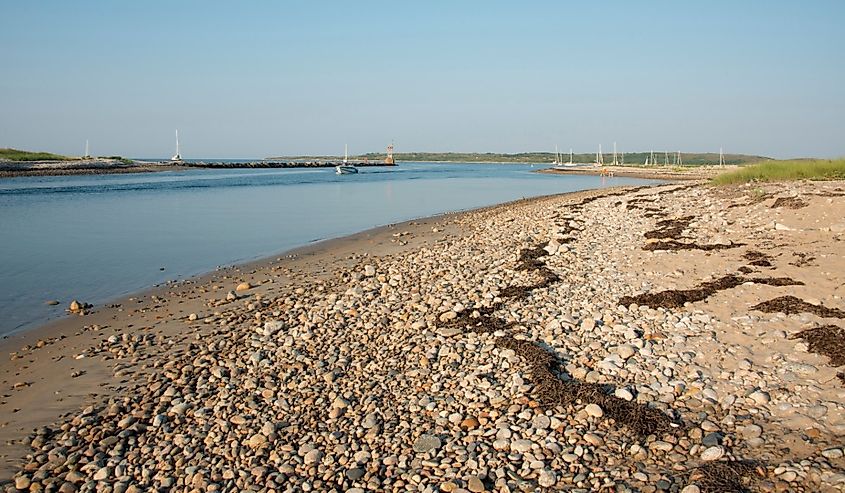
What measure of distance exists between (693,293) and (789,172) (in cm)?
2365

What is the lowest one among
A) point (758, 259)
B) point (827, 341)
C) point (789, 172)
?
point (827, 341)

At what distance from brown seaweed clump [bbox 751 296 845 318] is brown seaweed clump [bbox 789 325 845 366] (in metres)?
0.73

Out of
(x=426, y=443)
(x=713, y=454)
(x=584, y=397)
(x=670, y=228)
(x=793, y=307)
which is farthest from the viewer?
(x=670, y=228)

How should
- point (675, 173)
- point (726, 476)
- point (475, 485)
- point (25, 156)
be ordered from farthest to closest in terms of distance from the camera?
point (25, 156) < point (675, 173) < point (475, 485) < point (726, 476)

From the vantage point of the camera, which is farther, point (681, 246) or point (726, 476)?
point (681, 246)

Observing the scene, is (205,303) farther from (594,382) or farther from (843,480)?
(843,480)

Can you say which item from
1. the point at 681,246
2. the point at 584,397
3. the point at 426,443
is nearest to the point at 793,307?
the point at 584,397

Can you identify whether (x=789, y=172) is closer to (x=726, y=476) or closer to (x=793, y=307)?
(x=793, y=307)

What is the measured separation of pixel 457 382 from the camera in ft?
24.8

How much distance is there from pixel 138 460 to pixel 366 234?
58.5ft

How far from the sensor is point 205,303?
12.4 metres

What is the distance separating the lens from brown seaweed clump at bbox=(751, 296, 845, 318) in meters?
8.80

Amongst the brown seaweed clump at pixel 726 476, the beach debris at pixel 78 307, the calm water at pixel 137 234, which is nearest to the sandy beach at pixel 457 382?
the brown seaweed clump at pixel 726 476

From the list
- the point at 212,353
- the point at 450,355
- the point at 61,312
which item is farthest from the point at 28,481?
the point at 61,312
